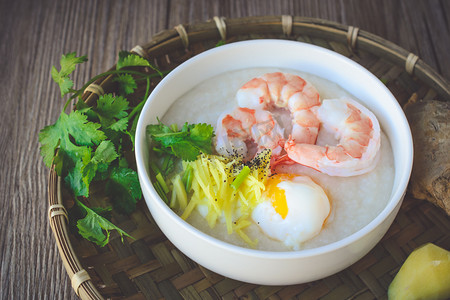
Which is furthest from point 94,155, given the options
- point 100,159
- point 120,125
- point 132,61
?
point 132,61

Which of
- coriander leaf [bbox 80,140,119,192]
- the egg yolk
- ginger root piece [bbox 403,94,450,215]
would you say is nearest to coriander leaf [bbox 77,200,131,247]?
coriander leaf [bbox 80,140,119,192]

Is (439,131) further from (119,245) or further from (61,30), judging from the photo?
(61,30)

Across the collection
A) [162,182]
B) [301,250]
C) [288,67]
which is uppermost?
[288,67]

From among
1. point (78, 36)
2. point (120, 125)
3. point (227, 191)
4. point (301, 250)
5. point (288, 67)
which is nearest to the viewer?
point (301, 250)

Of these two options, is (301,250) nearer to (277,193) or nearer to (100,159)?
(277,193)

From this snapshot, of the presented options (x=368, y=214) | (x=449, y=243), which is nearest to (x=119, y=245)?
(x=368, y=214)

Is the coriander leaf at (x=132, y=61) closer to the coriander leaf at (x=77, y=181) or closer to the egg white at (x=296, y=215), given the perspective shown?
the coriander leaf at (x=77, y=181)

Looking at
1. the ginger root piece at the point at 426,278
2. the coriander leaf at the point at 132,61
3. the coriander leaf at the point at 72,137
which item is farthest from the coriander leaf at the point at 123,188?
the ginger root piece at the point at 426,278
